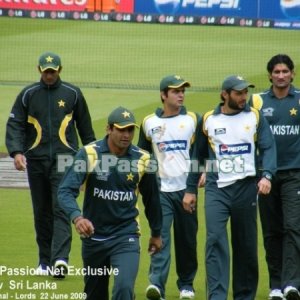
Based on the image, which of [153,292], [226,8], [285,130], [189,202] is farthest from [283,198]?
[226,8]

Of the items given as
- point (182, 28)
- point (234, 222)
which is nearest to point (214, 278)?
point (234, 222)

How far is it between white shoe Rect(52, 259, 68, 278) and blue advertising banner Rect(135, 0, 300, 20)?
2641 cm

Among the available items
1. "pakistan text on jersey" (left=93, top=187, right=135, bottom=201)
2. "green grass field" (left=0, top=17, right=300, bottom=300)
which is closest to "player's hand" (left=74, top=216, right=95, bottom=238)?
"pakistan text on jersey" (left=93, top=187, right=135, bottom=201)

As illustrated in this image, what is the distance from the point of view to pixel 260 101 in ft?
38.4

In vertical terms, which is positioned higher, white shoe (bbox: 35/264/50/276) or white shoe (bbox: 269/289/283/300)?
white shoe (bbox: 35/264/50/276)

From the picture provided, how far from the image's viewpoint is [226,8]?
38719 millimetres

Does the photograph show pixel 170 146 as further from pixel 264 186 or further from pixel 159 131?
pixel 264 186

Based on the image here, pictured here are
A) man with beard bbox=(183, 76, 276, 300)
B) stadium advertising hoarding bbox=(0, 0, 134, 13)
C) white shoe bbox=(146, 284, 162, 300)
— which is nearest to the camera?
man with beard bbox=(183, 76, 276, 300)

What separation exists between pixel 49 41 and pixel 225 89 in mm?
27021

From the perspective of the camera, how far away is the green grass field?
15.1m

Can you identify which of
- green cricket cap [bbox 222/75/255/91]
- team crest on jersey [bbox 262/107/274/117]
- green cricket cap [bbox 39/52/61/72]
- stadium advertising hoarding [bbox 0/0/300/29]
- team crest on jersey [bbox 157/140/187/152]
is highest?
stadium advertising hoarding [bbox 0/0/300/29]

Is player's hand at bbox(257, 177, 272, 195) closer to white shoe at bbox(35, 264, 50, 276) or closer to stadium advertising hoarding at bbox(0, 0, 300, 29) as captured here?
white shoe at bbox(35, 264, 50, 276)

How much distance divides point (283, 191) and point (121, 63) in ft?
72.4

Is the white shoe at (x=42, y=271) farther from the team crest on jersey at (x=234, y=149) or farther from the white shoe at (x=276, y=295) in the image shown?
the team crest on jersey at (x=234, y=149)
